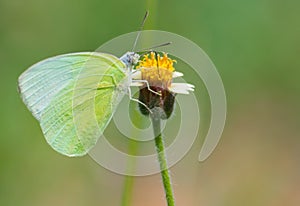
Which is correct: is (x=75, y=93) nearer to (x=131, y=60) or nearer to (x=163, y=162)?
(x=131, y=60)

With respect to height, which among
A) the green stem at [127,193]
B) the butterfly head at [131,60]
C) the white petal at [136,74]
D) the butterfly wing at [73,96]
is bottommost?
the green stem at [127,193]

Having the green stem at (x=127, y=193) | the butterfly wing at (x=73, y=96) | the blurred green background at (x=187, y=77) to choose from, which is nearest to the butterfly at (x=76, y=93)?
the butterfly wing at (x=73, y=96)

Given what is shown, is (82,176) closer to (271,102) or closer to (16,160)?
(16,160)

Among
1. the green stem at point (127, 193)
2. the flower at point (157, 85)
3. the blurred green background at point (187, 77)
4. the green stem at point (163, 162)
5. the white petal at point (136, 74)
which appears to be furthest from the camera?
the blurred green background at point (187, 77)

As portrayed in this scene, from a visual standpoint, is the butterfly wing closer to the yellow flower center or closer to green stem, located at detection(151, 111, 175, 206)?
the yellow flower center

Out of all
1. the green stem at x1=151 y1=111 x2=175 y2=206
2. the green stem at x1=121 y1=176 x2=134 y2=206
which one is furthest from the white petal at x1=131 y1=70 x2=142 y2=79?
the green stem at x1=121 y1=176 x2=134 y2=206

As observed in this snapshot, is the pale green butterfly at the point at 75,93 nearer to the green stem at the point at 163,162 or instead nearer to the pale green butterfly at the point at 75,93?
the pale green butterfly at the point at 75,93

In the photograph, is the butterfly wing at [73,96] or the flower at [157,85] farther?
the butterfly wing at [73,96]
